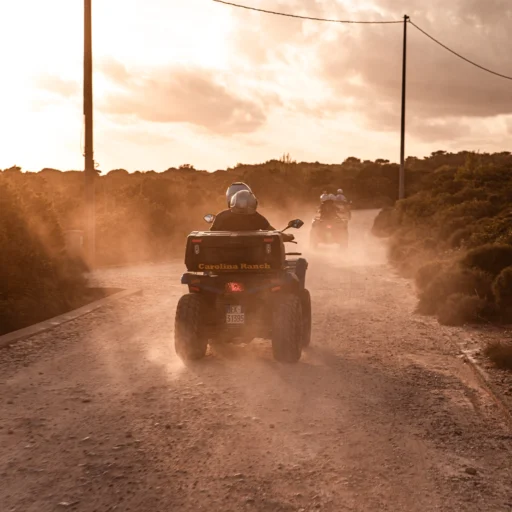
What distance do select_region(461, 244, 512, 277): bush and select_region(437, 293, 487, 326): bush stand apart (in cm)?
161

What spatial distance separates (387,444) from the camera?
5.35m

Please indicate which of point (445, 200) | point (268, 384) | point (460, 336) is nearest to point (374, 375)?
point (268, 384)

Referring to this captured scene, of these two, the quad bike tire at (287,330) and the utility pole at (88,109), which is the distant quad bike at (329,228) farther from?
the quad bike tire at (287,330)

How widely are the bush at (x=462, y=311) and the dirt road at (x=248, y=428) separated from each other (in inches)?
50.8

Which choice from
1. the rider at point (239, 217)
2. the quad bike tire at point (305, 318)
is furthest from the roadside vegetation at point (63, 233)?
the quad bike tire at point (305, 318)

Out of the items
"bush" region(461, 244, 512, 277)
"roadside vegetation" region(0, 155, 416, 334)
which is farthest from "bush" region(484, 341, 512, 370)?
"roadside vegetation" region(0, 155, 416, 334)

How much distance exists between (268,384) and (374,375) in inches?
51.4

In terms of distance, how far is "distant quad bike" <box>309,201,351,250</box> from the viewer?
25266 millimetres

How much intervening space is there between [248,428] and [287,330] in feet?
7.64

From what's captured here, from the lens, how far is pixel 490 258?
12906 millimetres

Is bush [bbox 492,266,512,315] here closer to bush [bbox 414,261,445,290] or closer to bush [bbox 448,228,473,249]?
bush [bbox 414,261,445,290]

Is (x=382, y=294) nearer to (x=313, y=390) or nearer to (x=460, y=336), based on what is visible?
(x=460, y=336)

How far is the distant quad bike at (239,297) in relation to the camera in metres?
8.03

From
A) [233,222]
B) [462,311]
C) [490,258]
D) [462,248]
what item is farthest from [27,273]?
[462,248]
